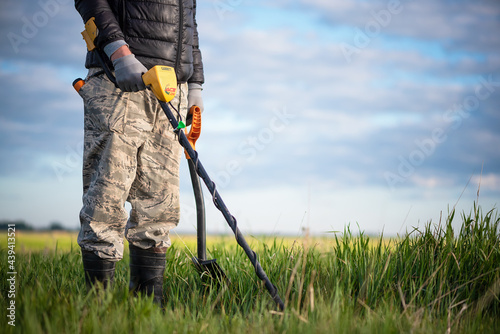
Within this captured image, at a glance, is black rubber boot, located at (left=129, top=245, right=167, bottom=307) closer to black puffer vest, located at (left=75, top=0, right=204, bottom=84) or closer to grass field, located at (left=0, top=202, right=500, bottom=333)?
grass field, located at (left=0, top=202, right=500, bottom=333)

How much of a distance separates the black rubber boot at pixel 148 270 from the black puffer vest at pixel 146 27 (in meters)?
1.22

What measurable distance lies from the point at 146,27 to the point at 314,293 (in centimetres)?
204

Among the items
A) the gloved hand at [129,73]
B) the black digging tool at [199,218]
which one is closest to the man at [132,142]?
the gloved hand at [129,73]

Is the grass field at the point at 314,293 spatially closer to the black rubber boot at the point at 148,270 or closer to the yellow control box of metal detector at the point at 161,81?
the black rubber boot at the point at 148,270

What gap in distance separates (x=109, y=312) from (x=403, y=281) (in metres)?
1.87

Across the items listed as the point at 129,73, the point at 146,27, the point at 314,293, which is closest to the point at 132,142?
the point at 129,73

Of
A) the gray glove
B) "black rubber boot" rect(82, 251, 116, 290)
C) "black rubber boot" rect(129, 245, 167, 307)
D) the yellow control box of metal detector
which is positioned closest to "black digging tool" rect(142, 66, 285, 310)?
the yellow control box of metal detector

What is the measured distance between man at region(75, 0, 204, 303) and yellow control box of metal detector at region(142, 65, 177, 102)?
6cm

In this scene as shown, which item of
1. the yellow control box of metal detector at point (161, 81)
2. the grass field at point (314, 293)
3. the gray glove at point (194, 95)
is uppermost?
the gray glove at point (194, 95)

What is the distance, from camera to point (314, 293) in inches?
112

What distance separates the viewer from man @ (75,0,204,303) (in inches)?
105

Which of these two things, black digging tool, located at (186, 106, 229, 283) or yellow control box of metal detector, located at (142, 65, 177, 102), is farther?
black digging tool, located at (186, 106, 229, 283)

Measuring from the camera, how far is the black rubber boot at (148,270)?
9.77 ft

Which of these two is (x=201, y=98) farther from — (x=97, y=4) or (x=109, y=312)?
(x=109, y=312)
